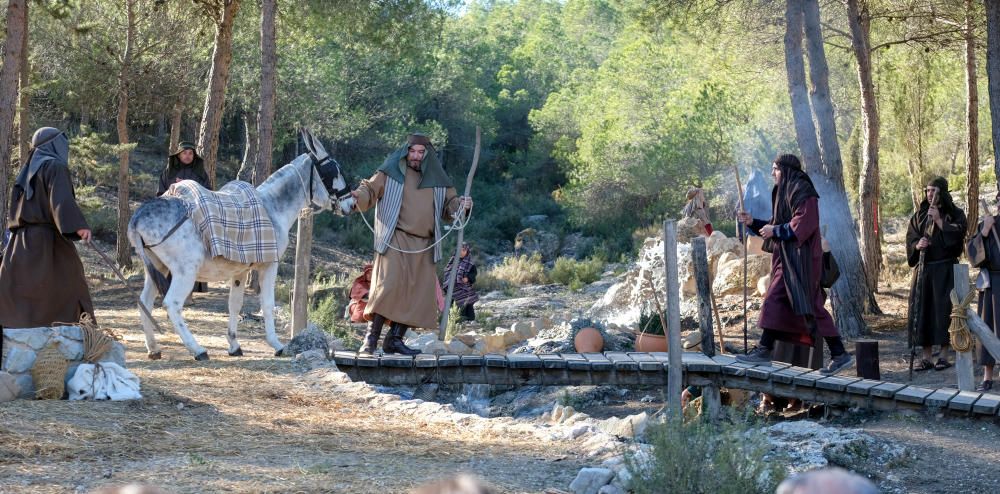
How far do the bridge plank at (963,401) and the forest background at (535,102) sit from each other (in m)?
4.08

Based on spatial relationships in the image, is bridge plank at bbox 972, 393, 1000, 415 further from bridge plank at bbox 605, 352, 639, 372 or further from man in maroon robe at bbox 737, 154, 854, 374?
bridge plank at bbox 605, 352, 639, 372

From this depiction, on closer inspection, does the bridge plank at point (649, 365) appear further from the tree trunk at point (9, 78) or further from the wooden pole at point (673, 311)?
the tree trunk at point (9, 78)

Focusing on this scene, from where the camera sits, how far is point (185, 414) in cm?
723

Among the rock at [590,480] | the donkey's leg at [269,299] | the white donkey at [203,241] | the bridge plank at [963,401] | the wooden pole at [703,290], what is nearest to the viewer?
the rock at [590,480]

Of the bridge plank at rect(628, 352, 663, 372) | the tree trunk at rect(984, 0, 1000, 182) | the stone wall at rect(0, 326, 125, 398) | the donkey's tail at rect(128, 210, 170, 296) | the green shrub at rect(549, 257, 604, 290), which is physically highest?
the tree trunk at rect(984, 0, 1000, 182)

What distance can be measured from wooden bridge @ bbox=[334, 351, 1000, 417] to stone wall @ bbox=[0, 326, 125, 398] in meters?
2.46

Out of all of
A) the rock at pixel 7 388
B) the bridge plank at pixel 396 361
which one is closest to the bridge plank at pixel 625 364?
the bridge plank at pixel 396 361

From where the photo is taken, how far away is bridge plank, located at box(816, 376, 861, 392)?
8.23 m

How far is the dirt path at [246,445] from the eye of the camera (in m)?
5.46

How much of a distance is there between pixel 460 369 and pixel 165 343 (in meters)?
3.28

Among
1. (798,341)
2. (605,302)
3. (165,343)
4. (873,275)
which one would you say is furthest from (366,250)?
(798,341)

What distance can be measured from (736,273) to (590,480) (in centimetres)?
1131

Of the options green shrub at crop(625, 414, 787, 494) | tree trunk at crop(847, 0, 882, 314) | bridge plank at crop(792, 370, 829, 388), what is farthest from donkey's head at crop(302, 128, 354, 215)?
tree trunk at crop(847, 0, 882, 314)

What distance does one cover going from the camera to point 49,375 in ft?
24.0
